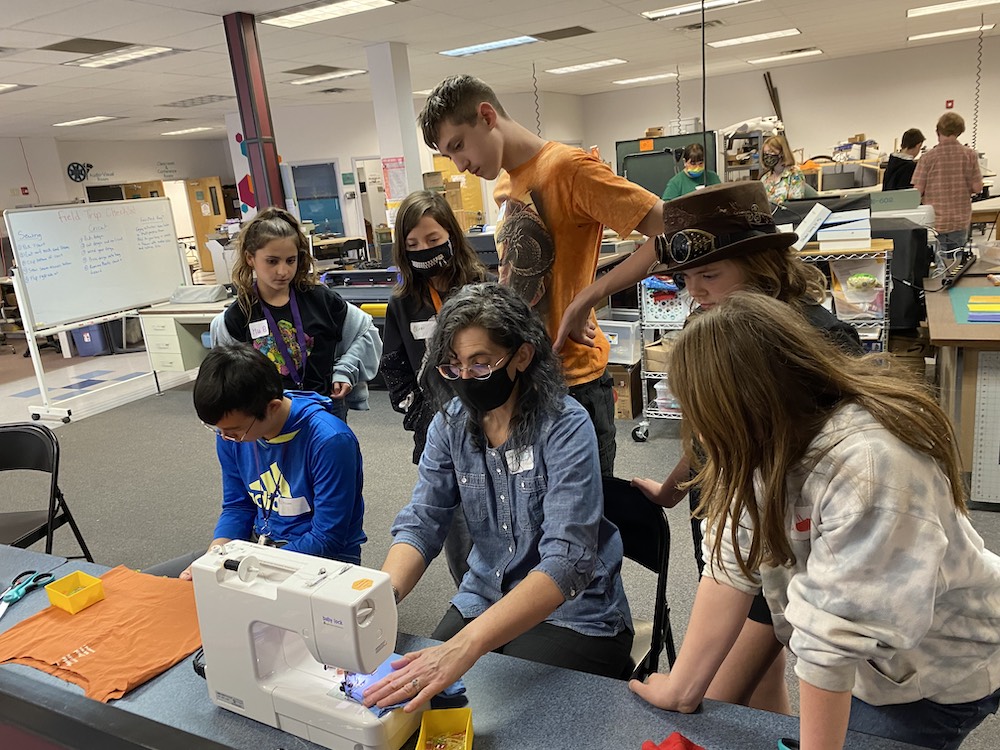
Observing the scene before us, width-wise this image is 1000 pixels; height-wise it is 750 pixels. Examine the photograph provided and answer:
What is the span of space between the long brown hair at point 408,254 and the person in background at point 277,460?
56 cm

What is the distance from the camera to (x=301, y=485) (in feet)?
5.81

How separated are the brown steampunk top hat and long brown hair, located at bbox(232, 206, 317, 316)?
146cm

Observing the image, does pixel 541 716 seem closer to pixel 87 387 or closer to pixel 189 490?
pixel 189 490

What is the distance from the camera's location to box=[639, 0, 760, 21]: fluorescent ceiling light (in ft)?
19.7

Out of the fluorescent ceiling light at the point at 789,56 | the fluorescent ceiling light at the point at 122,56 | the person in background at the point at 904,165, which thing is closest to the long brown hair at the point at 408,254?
the fluorescent ceiling light at the point at 122,56

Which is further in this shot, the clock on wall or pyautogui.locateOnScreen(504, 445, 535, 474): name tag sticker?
the clock on wall

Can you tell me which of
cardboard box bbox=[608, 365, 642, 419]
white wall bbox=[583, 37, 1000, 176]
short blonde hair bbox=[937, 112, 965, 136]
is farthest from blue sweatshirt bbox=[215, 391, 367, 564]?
white wall bbox=[583, 37, 1000, 176]

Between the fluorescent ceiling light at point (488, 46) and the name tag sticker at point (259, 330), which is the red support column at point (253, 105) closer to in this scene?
the fluorescent ceiling light at point (488, 46)

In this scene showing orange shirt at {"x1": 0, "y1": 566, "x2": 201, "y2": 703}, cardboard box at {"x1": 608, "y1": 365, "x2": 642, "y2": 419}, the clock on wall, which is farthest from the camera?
the clock on wall

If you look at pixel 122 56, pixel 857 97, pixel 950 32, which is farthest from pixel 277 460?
pixel 857 97

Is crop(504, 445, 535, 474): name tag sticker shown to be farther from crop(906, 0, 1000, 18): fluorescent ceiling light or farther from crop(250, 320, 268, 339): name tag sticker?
crop(906, 0, 1000, 18): fluorescent ceiling light

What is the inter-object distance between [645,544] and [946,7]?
8061mm

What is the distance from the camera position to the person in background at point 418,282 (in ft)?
7.25

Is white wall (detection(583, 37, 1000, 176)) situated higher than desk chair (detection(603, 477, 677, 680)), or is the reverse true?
white wall (detection(583, 37, 1000, 176))
